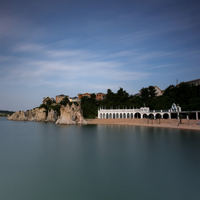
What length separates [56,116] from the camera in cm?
9088

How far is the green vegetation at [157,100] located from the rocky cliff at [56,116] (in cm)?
1161

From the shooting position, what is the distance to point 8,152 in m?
21.2

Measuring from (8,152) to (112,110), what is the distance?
56.2 metres

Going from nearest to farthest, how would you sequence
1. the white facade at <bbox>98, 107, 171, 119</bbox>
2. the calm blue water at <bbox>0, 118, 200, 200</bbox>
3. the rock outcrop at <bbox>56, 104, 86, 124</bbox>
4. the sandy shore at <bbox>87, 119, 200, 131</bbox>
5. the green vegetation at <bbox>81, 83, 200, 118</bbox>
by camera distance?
the calm blue water at <bbox>0, 118, 200, 200</bbox> → the sandy shore at <bbox>87, 119, 200, 131</bbox> → the green vegetation at <bbox>81, 83, 200, 118</bbox> → the rock outcrop at <bbox>56, 104, 86, 124</bbox> → the white facade at <bbox>98, 107, 171, 119</bbox>

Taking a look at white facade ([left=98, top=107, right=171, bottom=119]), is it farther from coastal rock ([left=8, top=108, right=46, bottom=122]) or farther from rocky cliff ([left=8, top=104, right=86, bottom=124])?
coastal rock ([left=8, top=108, right=46, bottom=122])

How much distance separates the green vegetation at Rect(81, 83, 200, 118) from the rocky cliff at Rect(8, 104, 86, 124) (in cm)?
1161

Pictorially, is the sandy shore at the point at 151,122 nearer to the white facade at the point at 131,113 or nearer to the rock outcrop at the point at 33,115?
the white facade at the point at 131,113

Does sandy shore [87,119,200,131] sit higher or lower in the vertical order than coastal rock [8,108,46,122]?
lower

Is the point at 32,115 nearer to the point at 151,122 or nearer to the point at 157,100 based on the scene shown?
the point at 157,100

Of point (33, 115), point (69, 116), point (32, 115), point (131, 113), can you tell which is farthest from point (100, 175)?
point (32, 115)

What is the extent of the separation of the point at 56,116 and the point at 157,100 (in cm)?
4590

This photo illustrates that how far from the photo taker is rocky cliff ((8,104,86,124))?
6675 cm

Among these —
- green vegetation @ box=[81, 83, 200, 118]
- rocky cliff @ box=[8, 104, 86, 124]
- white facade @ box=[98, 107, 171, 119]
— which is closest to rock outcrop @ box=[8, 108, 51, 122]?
rocky cliff @ box=[8, 104, 86, 124]

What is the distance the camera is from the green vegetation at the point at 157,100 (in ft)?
212
